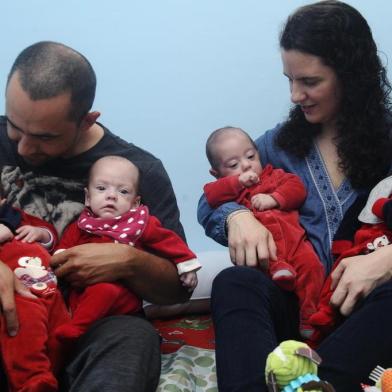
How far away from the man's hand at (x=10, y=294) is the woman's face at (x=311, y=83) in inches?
29.3

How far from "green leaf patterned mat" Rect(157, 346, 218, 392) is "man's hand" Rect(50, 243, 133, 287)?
0.71 ft

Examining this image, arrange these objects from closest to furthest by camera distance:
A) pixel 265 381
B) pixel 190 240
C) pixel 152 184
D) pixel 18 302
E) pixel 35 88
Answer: pixel 265 381 → pixel 18 302 → pixel 35 88 → pixel 152 184 → pixel 190 240

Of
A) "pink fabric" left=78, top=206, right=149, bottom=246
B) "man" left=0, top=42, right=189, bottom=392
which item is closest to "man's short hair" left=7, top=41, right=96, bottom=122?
"man" left=0, top=42, right=189, bottom=392

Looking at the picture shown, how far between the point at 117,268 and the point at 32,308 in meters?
0.19

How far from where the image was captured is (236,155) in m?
1.65

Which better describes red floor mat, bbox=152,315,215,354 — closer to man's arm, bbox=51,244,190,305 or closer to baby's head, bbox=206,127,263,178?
man's arm, bbox=51,244,190,305

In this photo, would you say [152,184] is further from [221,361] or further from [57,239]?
[221,361]

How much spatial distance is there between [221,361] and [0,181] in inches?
25.4

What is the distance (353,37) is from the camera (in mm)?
1604

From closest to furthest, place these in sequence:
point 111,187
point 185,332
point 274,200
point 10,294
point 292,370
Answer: point 292,370 < point 10,294 < point 111,187 < point 274,200 < point 185,332

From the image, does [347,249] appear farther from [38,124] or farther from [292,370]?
[38,124]

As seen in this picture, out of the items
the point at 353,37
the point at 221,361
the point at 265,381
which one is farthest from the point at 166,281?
the point at 353,37

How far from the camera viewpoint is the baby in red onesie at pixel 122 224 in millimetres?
1446

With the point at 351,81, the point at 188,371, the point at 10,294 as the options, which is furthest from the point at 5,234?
the point at 351,81
